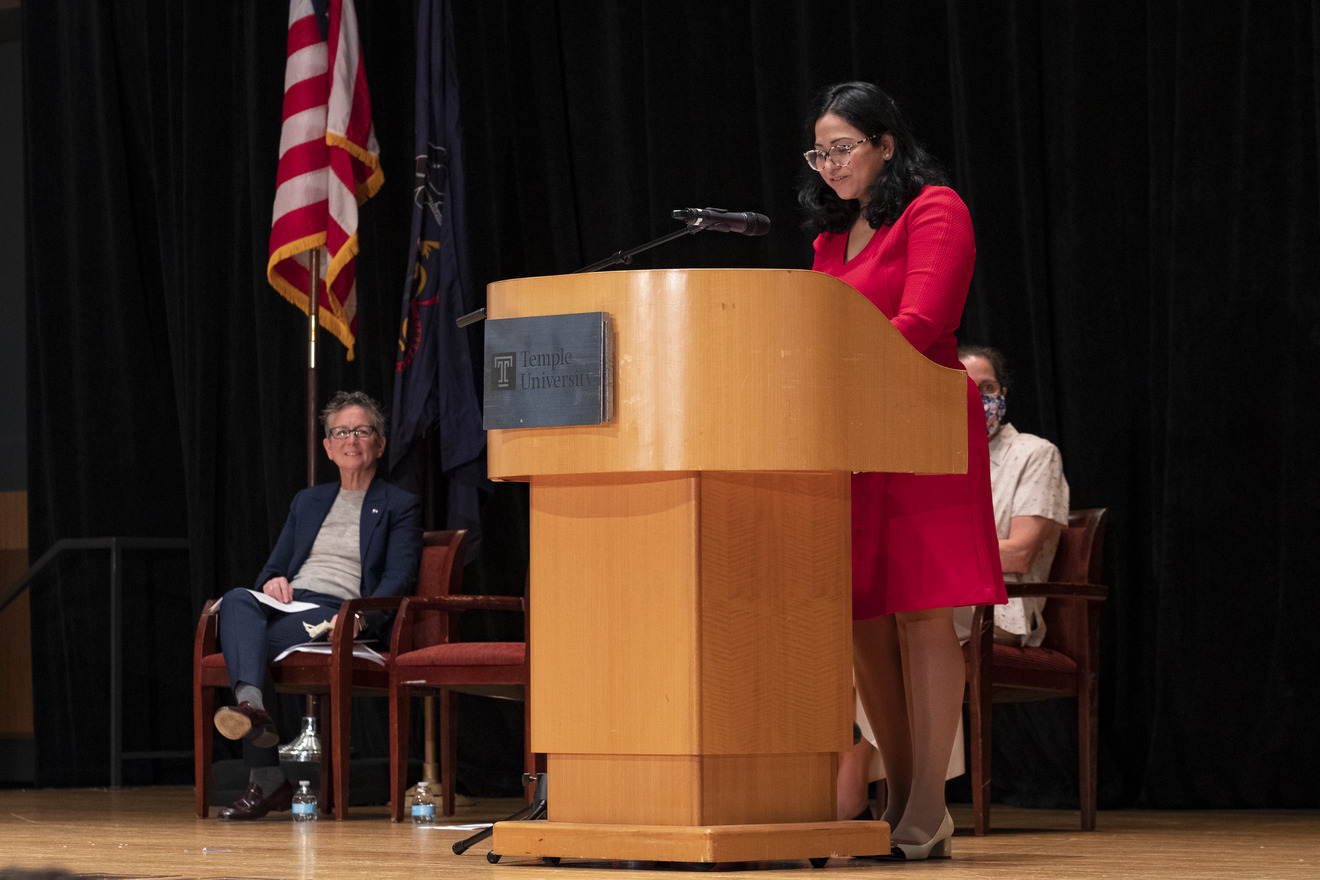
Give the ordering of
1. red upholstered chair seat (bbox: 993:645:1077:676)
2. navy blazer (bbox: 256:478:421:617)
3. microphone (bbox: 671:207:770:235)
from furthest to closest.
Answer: navy blazer (bbox: 256:478:421:617) → red upholstered chair seat (bbox: 993:645:1077:676) → microphone (bbox: 671:207:770:235)

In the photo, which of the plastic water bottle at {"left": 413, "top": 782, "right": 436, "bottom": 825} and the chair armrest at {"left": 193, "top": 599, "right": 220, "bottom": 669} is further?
the chair armrest at {"left": 193, "top": 599, "right": 220, "bottom": 669}

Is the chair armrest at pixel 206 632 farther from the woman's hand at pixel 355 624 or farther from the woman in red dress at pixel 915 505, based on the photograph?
the woman in red dress at pixel 915 505

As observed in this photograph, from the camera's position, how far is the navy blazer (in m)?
4.71

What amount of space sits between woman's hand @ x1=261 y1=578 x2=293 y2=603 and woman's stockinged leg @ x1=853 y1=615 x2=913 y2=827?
87.6 inches

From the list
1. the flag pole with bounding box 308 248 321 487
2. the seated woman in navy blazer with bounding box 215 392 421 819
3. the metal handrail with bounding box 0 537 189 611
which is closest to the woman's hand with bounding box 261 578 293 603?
the seated woman in navy blazer with bounding box 215 392 421 819

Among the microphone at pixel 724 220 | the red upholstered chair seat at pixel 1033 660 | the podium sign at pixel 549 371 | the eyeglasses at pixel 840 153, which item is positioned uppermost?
the eyeglasses at pixel 840 153

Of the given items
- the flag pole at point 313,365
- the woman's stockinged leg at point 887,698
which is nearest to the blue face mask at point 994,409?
the woman's stockinged leg at point 887,698

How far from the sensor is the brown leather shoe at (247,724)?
416cm

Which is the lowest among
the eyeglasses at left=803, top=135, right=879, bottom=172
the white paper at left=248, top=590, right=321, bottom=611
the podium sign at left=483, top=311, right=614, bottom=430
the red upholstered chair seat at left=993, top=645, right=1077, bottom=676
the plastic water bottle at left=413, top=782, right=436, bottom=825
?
the plastic water bottle at left=413, top=782, right=436, bottom=825

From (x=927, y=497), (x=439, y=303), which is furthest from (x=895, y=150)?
(x=439, y=303)

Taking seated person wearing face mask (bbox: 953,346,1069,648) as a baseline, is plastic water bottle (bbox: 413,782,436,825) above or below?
below

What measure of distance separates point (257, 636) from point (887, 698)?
6.80 ft

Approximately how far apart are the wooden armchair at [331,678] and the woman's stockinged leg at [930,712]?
76.3 inches

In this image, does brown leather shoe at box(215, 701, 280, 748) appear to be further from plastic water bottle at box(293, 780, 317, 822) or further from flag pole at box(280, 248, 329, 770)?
flag pole at box(280, 248, 329, 770)
